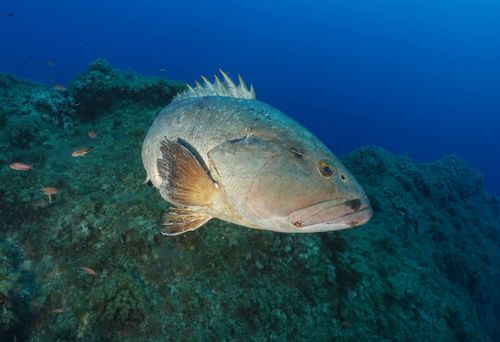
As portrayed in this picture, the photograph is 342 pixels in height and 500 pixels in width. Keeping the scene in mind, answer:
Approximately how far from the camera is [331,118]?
101938 mm

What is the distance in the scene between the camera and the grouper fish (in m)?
2.24

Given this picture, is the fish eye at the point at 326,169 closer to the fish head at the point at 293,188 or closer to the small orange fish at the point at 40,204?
the fish head at the point at 293,188

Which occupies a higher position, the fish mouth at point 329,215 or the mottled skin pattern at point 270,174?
the mottled skin pattern at point 270,174

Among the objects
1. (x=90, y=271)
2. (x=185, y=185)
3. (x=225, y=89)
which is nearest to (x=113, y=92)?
(x=225, y=89)

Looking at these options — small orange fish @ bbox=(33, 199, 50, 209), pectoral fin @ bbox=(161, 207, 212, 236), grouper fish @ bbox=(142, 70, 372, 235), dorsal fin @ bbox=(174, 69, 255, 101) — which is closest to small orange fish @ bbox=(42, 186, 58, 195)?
small orange fish @ bbox=(33, 199, 50, 209)

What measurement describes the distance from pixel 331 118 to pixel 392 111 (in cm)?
3805

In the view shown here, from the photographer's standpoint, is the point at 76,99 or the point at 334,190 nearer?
the point at 334,190

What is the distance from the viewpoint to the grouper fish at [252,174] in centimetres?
224

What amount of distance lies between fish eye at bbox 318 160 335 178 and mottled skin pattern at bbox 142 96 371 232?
0.11 feet

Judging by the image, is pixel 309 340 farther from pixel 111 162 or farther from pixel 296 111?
pixel 296 111

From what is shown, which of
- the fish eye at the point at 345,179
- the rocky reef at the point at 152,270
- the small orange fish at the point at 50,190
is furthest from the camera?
the small orange fish at the point at 50,190

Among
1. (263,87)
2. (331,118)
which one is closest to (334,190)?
(331,118)

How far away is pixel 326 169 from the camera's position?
2.37m

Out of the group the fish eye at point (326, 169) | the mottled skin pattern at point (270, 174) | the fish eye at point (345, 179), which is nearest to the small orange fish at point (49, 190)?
the mottled skin pattern at point (270, 174)
